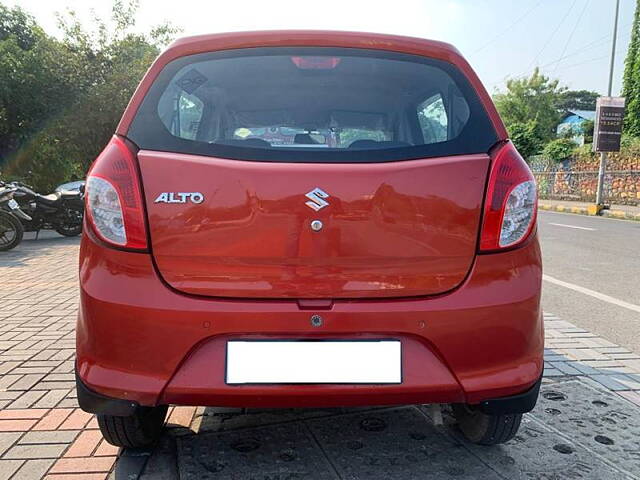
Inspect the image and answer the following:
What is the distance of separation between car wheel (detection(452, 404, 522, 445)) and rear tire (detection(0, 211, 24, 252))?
7916 millimetres

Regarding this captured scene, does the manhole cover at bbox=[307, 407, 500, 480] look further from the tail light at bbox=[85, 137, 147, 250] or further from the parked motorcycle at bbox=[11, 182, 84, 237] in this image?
the parked motorcycle at bbox=[11, 182, 84, 237]

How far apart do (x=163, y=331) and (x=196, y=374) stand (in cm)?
17

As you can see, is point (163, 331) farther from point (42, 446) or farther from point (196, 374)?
point (42, 446)

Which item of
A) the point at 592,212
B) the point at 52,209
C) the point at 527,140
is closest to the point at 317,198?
the point at 52,209

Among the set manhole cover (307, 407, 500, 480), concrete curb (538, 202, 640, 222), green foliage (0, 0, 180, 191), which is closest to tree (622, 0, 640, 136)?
concrete curb (538, 202, 640, 222)

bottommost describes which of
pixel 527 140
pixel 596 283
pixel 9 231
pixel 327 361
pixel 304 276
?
pixel 596 283

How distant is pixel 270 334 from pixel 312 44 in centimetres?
106

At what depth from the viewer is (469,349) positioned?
1749mm

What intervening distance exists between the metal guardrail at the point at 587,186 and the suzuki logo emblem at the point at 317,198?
20.1 meters

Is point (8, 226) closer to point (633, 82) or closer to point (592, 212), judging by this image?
point (592, 212)

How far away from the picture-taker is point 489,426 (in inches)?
86.2

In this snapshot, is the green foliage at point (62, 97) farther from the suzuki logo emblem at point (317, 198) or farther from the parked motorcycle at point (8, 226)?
the suzuki logo emblem at point (317, 198)

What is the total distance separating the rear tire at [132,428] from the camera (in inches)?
80.4

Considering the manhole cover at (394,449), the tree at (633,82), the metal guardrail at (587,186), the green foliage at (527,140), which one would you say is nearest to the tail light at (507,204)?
the manhole cover at (394,449)
